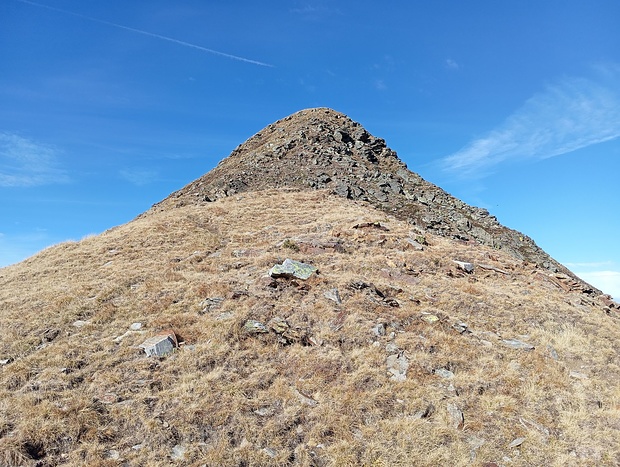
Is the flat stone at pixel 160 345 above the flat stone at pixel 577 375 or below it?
below

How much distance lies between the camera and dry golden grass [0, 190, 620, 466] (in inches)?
368

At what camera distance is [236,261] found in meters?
20.8

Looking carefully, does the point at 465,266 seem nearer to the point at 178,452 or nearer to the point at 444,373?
the point at 444,373

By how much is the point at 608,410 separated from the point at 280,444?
9.10 meters

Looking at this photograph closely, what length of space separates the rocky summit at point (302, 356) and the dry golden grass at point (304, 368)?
5 cm

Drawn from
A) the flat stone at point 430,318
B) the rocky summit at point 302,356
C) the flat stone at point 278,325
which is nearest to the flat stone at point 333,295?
the rocky summit at point 302,356

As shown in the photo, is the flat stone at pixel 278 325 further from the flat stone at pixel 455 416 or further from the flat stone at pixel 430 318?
the flat stone at pixel 455 416

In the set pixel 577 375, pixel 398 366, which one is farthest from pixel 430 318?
pixel 577 375

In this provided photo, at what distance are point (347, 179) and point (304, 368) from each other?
2997 cm

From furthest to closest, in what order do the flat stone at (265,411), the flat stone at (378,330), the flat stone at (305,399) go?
1. the flat stone at (378,330)
2. the flat stone at (305,399)
3. the flat stone at (265,411)

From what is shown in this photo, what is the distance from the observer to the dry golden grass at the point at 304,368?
9336 millimetres

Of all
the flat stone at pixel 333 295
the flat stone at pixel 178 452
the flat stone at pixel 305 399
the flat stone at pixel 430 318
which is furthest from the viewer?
the flat stone at pixel 333 295

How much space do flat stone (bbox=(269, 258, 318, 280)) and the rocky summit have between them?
0.10m

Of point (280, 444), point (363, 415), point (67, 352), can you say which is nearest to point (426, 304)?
point (363, 415)
